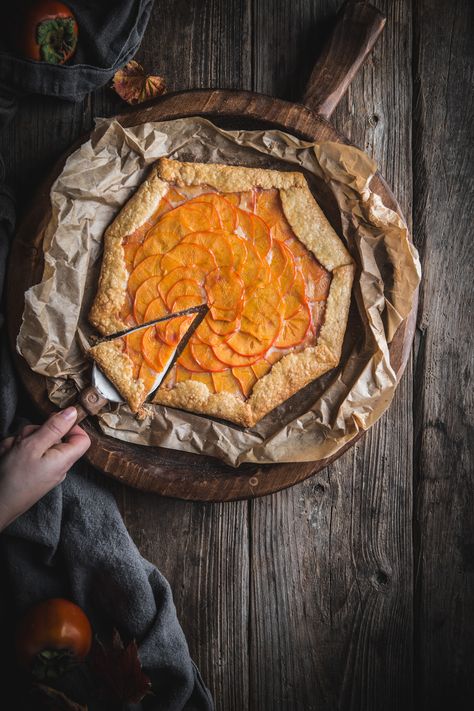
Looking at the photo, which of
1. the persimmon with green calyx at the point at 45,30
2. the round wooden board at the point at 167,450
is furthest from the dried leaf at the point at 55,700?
the persimmon with green calyx at the point at 45,30

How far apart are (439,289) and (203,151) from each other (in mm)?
1436

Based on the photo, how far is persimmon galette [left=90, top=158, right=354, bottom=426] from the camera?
300 cm

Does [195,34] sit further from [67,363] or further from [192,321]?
[67,363]

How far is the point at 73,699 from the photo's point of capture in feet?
9.32

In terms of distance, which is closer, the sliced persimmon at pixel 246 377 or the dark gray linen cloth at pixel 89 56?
the dark gray linen cloth at pixel 89 56

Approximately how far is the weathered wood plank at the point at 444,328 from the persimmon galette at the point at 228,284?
0.60 metres

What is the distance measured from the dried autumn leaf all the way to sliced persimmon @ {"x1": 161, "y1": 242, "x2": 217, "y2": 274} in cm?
81

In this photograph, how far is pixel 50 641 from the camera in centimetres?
271

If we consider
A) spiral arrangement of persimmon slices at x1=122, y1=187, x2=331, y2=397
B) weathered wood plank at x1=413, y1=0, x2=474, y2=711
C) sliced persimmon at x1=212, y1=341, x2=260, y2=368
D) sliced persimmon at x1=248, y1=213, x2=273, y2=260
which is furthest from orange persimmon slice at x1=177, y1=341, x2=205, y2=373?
weathered wood plank at x1=413, y1=0, x2=474, y2=711

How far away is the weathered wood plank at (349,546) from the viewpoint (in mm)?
3236

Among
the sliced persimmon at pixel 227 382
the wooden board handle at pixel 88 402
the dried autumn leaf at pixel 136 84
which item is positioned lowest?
the wooden board handle at pixel 88 402

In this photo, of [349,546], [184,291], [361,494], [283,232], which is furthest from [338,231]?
[349,546]

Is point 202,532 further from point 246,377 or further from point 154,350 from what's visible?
point 154,350

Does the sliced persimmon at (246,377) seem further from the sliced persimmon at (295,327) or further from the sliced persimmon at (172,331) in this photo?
the sliced persimmon at (172,331)
